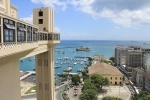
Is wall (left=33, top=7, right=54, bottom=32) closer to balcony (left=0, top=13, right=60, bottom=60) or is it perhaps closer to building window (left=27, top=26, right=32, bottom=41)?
balcony (left=0, top=13, right=60, bottom=60)

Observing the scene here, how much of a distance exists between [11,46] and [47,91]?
8101 mm

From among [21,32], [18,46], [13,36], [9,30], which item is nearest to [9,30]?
[9,30]

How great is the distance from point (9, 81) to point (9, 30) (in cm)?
206

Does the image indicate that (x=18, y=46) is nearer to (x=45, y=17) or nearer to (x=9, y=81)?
(x=9, y=81)

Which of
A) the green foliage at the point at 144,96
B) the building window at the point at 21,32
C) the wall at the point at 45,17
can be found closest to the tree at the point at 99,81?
the green foliage at the point at 144,96

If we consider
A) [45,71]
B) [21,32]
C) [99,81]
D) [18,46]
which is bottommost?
[99,81]

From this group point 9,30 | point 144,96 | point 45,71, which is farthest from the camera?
point 144,96

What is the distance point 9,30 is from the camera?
5059 mm

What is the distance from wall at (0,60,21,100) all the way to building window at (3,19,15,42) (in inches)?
41.6

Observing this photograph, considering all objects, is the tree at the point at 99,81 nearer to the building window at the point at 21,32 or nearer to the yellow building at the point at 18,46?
the yellow building at the point at 18,46

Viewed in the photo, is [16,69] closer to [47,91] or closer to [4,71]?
[4,71]

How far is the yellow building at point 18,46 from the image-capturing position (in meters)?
4.93

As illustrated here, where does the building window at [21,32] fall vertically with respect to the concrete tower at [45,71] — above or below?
above

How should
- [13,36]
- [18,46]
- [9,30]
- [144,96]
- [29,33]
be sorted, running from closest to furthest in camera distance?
1. [9,30]
2. [13,36]
3. [18,46]
4. [29,33]
5. [144,96]
